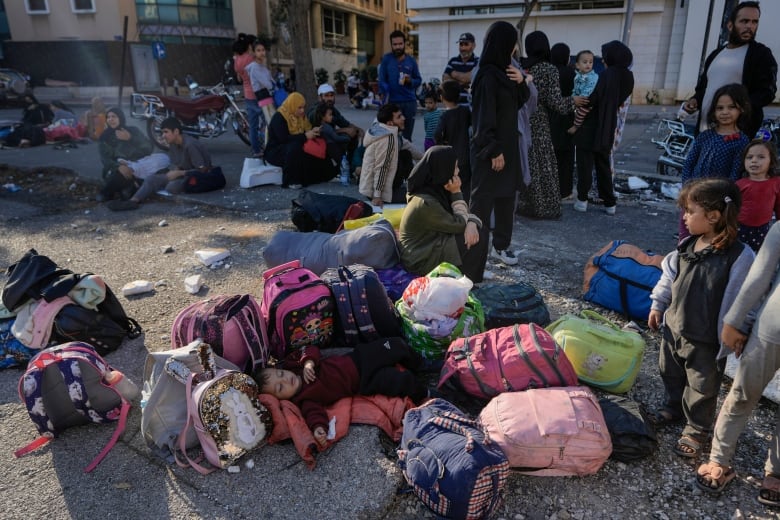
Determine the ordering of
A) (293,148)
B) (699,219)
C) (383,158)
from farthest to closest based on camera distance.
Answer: (293,148), (383,158), (699,219)

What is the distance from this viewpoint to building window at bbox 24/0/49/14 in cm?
2402

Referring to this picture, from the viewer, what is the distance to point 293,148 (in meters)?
7.09

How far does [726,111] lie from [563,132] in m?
2.38

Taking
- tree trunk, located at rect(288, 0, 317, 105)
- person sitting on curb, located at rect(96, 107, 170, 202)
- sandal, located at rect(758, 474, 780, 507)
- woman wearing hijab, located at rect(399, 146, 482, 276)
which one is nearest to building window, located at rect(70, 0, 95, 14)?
tree trunk, located at rect(288, 0, 317, 105)

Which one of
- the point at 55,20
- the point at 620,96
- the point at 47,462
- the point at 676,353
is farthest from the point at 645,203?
the point at 55,20

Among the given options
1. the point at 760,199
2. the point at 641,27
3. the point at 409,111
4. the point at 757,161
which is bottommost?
the point at 760,199

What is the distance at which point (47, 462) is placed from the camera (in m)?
2.48

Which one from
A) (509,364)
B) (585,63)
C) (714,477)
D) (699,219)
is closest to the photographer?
(714,477)

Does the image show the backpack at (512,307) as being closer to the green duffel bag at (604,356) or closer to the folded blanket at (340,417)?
the green duffel bag at (604,356)

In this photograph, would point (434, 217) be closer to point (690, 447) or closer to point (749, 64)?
point (690, 447)

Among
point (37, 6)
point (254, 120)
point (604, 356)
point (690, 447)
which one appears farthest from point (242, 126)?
point (37, 6)

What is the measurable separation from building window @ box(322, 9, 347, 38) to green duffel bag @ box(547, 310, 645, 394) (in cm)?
Answer: 3275

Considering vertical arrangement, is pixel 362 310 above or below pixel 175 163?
below

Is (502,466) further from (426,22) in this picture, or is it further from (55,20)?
(55,20)
